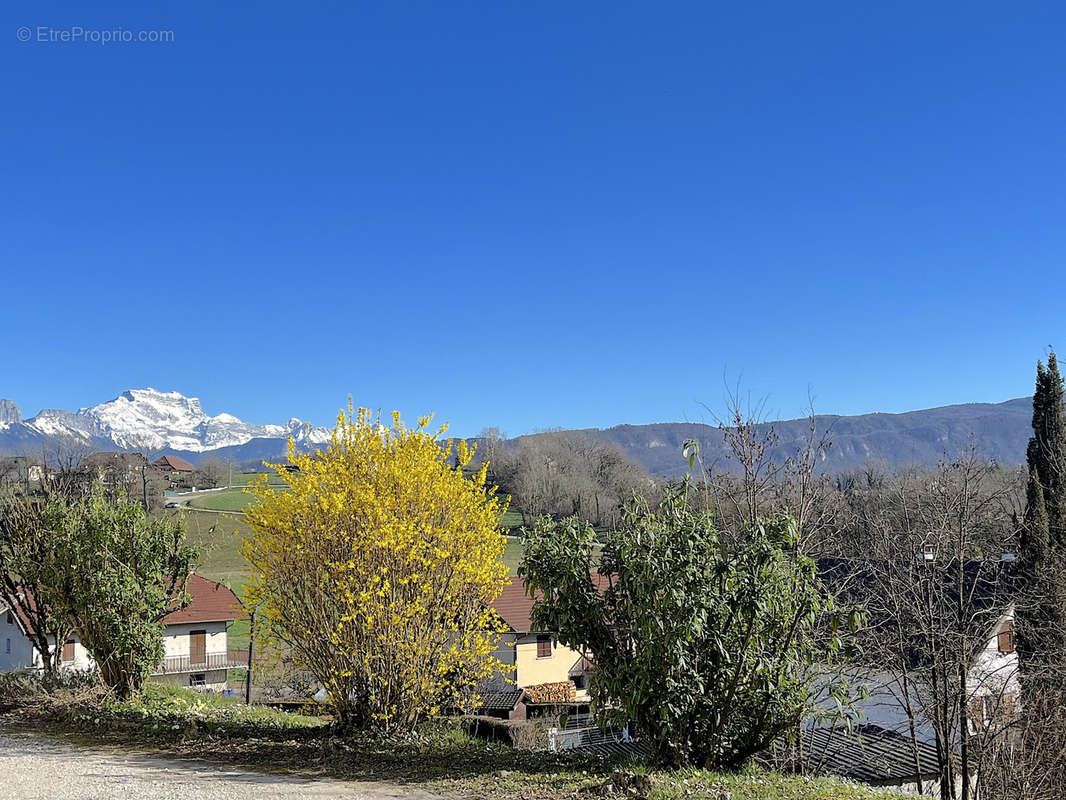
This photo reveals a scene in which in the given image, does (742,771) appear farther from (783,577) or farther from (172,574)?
(172,574)

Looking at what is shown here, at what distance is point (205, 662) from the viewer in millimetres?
35125

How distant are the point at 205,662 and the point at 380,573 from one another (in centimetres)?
3039

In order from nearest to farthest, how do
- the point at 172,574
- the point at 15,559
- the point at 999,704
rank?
1. the point at 999,704
2. the point at 172,574
3. the point at 15,559

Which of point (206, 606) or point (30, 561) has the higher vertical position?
point (30, 561)

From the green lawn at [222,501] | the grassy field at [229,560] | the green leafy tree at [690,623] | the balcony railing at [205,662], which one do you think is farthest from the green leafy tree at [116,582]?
the green lawn at [222,501]

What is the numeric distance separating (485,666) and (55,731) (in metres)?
6.11

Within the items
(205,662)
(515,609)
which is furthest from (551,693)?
(205,662)

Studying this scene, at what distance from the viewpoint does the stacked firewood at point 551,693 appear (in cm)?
2882

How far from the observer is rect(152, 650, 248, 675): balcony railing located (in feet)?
112

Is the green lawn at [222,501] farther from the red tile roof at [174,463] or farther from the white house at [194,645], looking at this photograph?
the red tile roof at [174,463]

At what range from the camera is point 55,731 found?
10.7 m

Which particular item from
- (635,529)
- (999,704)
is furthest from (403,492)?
(999,704)

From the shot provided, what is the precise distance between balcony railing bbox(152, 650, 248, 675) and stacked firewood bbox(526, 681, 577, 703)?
14.1m

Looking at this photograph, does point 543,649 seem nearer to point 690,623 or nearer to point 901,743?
point 901,743
